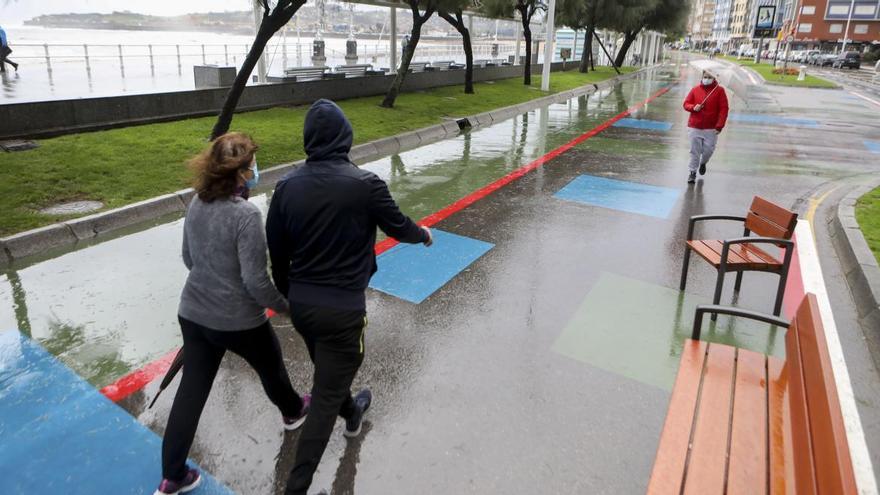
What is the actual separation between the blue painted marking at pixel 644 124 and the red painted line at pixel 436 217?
0.26 m

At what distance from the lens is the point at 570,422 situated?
3459mm

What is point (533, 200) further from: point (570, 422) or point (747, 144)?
point (747, 144)

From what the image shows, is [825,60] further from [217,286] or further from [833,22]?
[217,286]

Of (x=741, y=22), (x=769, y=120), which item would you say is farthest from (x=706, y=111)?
(x=741, y=22)

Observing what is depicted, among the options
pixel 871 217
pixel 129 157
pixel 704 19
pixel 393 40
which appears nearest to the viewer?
pixel 871 217

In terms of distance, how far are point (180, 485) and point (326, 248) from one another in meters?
1.36

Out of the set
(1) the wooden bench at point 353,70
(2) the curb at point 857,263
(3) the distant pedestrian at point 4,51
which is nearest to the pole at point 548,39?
(1) the wooden bench at point 353,70

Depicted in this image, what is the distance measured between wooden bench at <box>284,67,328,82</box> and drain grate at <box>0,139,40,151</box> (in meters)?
8.07

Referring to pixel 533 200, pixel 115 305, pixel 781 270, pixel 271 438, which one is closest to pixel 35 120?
pixel 115 305

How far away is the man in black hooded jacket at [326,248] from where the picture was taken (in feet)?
8.21

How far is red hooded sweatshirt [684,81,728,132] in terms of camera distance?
879cm

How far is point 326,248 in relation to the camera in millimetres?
2523

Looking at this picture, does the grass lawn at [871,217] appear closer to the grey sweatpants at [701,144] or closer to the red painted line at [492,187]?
the grey sweatpants at [701,144]

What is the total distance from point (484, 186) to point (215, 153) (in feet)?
21.7
